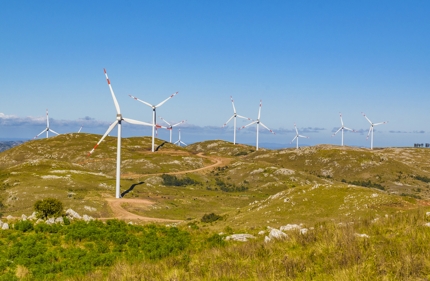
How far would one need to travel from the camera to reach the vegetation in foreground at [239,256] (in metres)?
12.9

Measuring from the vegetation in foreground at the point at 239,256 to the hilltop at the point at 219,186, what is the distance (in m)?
20.7

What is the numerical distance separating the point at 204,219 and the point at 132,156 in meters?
121

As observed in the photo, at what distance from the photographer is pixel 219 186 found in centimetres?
13312

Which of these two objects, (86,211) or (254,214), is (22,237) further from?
(86,211)

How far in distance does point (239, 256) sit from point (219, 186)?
117m

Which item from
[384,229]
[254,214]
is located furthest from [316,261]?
[254,214]

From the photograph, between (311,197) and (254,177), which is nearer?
(311,197)

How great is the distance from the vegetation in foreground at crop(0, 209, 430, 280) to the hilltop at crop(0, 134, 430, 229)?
2073 centimetres

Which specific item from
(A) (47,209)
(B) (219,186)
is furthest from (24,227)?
(B) (219,186)

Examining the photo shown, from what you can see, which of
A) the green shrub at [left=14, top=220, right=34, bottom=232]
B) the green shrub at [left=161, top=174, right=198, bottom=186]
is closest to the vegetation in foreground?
the green shrub at [left=14, top=220, right=34, bottom=232]

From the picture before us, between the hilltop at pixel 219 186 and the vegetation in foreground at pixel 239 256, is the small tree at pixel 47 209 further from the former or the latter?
the hilltop at pixel 219 186

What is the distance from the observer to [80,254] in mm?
24969

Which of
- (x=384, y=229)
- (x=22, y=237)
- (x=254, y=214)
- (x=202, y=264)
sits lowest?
(x=254, y=214)

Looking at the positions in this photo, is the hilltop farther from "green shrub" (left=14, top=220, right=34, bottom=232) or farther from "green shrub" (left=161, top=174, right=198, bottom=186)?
"green shrub" (left=14, top=220, right=34, bottom=232)
